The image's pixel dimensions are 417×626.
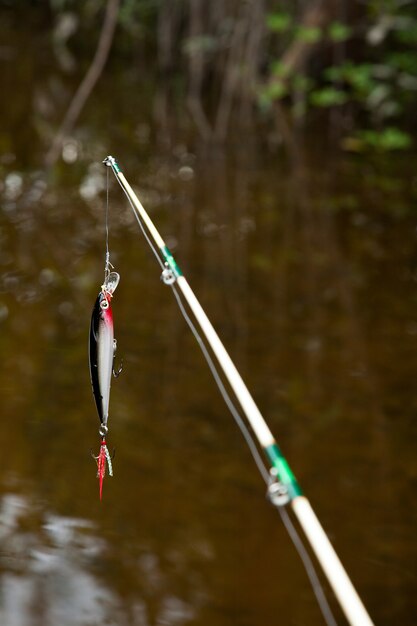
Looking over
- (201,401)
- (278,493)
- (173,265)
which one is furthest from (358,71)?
(278,493)

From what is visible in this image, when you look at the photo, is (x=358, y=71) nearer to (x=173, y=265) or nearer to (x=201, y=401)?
(x=201, y=401)

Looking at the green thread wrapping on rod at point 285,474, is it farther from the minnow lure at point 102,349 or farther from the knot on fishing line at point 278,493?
the minnow lure at point 102,349

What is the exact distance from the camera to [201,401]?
3770 millimetres

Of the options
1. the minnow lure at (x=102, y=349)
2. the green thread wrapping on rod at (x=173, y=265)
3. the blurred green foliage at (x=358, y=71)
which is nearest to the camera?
the minnow lure at (x=102, y=349)

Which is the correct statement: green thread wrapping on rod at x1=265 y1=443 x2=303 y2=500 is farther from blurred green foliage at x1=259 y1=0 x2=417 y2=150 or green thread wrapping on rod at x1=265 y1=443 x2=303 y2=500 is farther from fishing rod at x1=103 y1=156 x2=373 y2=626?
blurred green foliage at x1=259 y1=0 x2=417 y2=150

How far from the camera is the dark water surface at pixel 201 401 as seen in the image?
8.89 feet

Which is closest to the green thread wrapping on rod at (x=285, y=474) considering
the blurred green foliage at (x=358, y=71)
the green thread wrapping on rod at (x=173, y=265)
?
the green thread wrapping on rod at (x=173, y=265)

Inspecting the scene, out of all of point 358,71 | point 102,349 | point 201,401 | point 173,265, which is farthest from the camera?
point 358,71

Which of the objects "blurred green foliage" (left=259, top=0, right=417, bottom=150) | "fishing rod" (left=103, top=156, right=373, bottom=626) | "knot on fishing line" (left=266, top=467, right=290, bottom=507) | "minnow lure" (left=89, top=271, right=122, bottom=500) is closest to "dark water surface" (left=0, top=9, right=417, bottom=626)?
"minnow lure" (left=89, top=271, right=122, bottom=500)

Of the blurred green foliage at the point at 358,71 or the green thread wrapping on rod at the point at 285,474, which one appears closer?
the green thread wrapping on rod at the point at 285,474

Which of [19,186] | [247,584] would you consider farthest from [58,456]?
[19,186]

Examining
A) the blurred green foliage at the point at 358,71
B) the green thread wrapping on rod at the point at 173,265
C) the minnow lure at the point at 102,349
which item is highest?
the blurred green foliage at the point at 358,71

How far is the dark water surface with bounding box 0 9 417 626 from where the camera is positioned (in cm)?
271

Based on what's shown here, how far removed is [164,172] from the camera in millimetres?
7508
